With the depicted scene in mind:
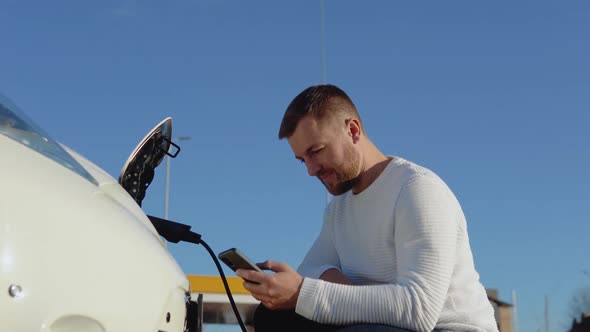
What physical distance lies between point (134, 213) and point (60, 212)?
0.41 meters

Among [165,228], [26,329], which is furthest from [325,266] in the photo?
[26,329]

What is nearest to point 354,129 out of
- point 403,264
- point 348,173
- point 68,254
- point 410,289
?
point 348,173

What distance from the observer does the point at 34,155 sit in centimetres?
217

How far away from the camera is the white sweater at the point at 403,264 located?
2635 mm

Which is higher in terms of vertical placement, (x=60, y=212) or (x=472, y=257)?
(x=60, y=212)

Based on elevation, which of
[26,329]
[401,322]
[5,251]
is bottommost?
[401,322]

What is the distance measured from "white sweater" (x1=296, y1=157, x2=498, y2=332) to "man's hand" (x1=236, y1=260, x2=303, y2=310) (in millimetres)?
31

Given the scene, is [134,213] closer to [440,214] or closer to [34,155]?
[34,155]

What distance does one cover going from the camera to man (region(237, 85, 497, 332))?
2639 millimetres

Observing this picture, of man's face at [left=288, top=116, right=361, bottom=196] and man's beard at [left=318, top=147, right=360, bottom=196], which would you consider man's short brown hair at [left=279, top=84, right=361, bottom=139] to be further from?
man's beard at [left=318, top=147, right=360, bottom=196]

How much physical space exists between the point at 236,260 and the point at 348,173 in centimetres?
60

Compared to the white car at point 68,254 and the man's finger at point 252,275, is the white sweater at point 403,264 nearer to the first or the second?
the man's finger at point 252,275

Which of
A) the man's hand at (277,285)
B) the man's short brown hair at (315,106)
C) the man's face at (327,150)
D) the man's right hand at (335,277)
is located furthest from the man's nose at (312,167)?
the man's hand at (277,285)

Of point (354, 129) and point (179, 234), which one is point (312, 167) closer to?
point (354, 129)
